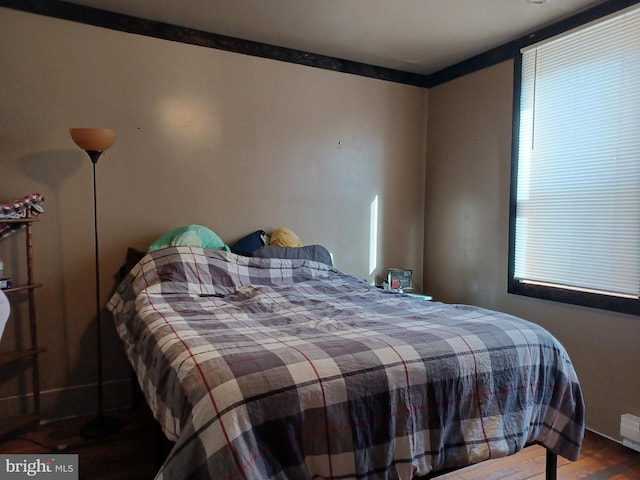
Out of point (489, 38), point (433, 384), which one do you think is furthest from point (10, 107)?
point (489, 38)

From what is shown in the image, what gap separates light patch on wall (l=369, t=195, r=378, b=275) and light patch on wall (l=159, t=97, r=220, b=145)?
1423 millimetres

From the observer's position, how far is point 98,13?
8.82 feet

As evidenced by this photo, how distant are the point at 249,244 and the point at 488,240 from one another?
1823 millimetres

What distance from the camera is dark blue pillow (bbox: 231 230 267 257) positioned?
3041mm

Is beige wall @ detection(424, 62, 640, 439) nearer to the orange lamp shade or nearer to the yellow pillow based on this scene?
the yellow pillow

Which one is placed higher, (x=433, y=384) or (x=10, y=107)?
(x=10, y=107)

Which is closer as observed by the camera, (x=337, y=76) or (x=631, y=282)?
(x=631, y=282)

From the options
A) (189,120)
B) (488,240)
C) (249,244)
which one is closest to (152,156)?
(189,120)

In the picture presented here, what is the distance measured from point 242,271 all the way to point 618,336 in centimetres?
224

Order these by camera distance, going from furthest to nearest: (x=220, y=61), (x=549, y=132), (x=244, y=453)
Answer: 1. (x=220, y=61)
2. (x=549, y=132)
3. (x=244, y=453)

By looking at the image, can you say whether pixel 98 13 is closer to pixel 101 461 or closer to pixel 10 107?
pixel 10 107

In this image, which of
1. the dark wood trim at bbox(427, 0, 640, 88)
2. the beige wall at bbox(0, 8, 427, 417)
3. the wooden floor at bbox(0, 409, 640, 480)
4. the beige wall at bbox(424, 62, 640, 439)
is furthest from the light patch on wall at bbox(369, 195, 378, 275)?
the wooden floor at bbox(0, 409, 640, 480)

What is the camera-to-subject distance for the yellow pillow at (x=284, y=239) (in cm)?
311

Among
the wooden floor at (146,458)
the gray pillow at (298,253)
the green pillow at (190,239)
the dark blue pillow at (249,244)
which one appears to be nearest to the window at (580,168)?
the wooden floor at (146,458)
